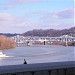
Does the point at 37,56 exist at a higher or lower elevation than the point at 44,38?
lower

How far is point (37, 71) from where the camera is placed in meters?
9.30

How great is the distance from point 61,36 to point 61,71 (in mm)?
109295

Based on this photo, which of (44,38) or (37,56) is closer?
(37,56)

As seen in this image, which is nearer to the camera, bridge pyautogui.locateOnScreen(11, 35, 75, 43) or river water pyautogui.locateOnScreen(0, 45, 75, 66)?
river water pyautogui.locateOnScreen(0, 45, 75, 66)

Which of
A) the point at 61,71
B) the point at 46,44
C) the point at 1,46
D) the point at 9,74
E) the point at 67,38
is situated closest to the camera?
the point at 9,74

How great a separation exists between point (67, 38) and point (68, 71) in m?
107

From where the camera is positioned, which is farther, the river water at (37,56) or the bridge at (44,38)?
the bridge at (44,38)

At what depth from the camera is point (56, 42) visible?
417ft

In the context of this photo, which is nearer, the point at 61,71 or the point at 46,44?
the point at 61,71

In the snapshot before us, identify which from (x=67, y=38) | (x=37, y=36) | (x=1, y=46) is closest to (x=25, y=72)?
(x=1, y=46)

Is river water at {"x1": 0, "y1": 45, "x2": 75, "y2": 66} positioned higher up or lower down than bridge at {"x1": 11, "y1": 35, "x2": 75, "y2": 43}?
lower down

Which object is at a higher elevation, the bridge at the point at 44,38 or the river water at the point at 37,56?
the bridge at the point at 44,38

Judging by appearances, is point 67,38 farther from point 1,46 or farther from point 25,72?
point 25,72

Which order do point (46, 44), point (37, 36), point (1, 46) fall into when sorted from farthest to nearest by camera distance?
1. point (46, 44)
2. point (37, 36)
3. point (1, 46)
